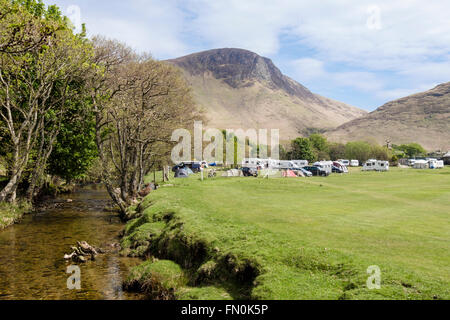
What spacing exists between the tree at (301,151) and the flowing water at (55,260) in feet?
337

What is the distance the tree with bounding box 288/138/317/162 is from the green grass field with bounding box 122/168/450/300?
105 m

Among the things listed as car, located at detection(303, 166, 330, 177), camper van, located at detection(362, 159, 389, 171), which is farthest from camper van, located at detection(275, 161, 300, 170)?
camper van, located at detection(362, 159, 389, 171)

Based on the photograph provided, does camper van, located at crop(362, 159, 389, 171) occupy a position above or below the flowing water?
above

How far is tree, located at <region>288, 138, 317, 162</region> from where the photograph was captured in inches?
5089

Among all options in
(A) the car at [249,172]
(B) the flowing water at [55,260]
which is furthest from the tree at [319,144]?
(B) the flowing water at [55,260]

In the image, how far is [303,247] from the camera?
13.1 meters

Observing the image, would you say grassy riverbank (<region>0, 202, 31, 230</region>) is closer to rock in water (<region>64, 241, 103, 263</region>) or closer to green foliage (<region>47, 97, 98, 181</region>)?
green foliage (<region>47, 97, 98, 181</region>)

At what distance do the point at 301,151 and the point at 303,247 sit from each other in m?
119

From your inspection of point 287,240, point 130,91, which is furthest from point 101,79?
point 287,240

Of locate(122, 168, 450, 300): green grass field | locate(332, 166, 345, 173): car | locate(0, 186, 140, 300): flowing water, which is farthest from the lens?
locate(332, 166, 345, 173): car

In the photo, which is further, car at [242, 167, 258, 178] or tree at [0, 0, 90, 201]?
car at [242, 167, 258, 178]

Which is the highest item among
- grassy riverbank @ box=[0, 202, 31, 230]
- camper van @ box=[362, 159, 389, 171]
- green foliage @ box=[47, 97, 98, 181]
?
green foliage @ box=[47, 97, 98, 181]
